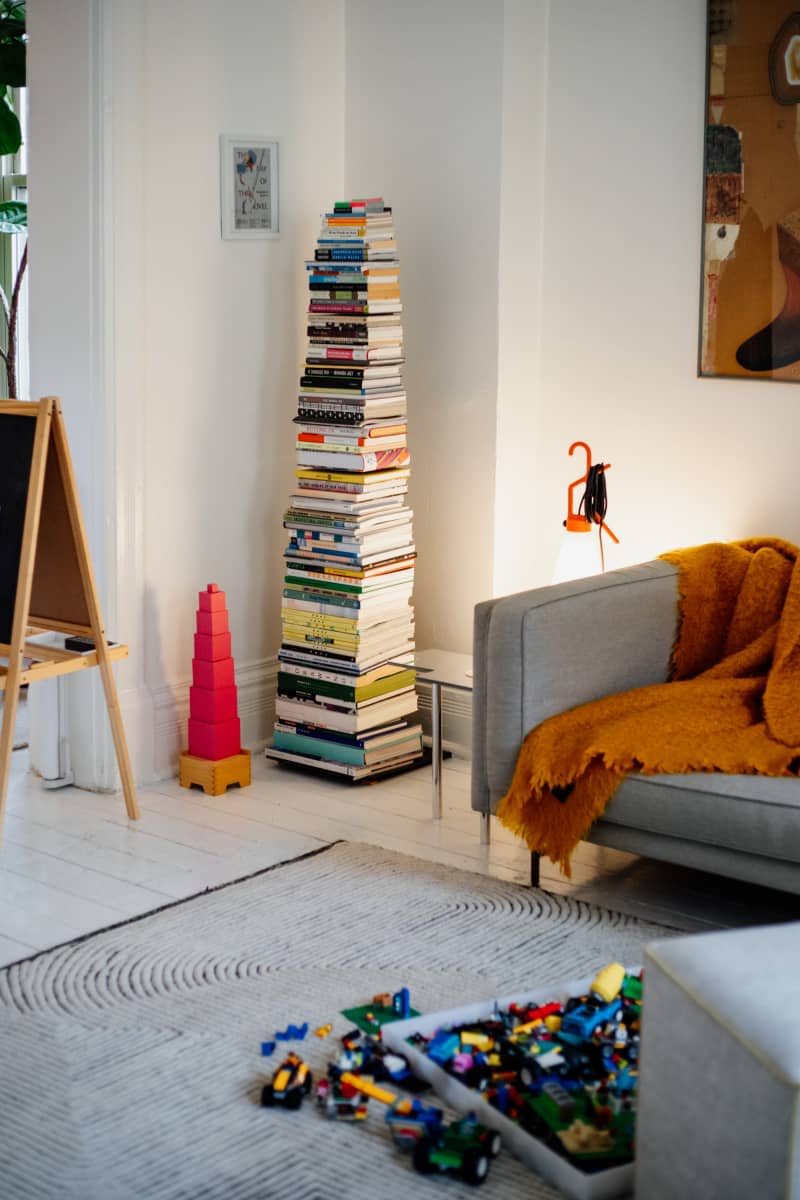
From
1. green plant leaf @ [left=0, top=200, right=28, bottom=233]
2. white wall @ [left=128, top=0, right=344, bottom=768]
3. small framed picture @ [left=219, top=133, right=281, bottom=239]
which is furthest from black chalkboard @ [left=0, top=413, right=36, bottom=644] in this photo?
green plant leaf @ [left=0, top=200, right=28, bottom=233]

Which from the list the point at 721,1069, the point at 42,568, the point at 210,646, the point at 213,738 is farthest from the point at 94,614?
the point at 721,1069

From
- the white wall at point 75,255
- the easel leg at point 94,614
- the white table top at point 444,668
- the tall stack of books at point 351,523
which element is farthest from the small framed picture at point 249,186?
the white table top at point 444,668

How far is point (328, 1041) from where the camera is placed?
249 centimetres

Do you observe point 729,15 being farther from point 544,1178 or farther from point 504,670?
point 544,1178

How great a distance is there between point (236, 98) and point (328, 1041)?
2.68 meters

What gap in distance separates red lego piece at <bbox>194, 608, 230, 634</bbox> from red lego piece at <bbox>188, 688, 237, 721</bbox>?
0.53 feet

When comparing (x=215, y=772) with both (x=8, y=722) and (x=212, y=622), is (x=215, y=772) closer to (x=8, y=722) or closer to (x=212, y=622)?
(x=212, y=622)

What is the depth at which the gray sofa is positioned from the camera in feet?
9.34

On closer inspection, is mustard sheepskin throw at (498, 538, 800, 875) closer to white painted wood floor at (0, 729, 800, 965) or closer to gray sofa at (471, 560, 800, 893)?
gray sofa at (471, 560, 800, 893)

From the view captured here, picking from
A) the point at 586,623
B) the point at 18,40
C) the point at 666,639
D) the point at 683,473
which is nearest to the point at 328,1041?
the point at 586,623

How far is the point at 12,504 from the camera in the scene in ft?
11.1

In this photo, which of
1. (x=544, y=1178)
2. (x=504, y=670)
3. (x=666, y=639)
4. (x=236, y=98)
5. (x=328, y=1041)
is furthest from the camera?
(x=236, y=98)

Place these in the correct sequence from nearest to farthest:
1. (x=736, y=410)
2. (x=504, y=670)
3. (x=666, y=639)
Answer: (x=504, y=670), (x=666, y=639), (x=736, y=410)

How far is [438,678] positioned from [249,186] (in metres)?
1.51
